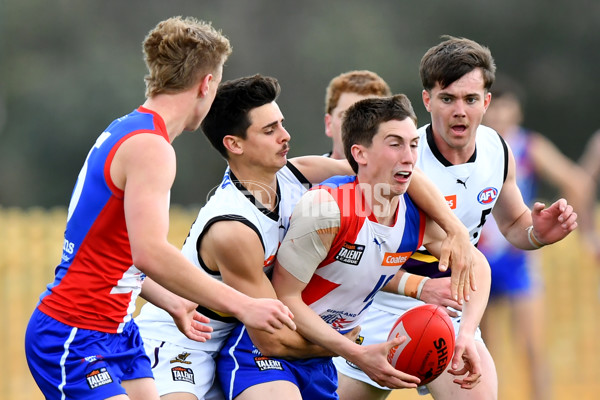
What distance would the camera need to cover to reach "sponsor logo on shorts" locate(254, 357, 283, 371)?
478cm

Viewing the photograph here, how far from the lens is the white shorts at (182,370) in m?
4.84

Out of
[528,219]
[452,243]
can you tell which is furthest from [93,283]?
[528,219]

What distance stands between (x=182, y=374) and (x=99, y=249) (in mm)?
1112

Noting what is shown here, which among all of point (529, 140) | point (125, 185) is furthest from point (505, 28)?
point (125, 185)

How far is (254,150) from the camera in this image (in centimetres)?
492

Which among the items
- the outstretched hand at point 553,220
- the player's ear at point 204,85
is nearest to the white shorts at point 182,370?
the player's ear at point 204,85

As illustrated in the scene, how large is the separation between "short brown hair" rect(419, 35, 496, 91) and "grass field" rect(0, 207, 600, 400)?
4.58 meters

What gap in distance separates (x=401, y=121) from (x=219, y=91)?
1.03 metres

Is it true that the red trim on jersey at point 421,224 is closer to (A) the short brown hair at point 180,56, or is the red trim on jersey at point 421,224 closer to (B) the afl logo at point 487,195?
(B) the afl logo at point 487,195

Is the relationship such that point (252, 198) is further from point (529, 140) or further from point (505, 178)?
point (529, 140)

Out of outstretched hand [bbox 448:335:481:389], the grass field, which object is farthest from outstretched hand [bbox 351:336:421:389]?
the grass field

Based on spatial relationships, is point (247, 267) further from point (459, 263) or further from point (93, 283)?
point (459, 263)

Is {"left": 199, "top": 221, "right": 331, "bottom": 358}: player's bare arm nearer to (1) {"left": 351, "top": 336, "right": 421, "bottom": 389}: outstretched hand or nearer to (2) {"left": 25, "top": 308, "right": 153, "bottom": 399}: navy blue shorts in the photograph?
(1) {"left": 351, "top": 336, "right": 421, "bottom": 389}: outstretched hand

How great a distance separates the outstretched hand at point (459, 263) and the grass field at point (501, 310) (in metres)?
4.91
